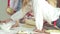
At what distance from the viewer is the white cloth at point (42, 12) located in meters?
1.21

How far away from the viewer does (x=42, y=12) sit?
4.08 ft

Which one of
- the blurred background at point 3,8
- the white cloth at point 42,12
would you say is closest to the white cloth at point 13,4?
the blurred background at point 3,8

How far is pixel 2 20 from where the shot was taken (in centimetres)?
150

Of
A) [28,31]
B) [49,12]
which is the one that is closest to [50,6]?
[49,12]

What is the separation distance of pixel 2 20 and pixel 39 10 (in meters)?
0.40

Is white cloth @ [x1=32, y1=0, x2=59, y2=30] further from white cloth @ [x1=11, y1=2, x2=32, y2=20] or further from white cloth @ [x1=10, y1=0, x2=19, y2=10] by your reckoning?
white cloth @ [x1=10, y1=0, x2=19, y2=10]

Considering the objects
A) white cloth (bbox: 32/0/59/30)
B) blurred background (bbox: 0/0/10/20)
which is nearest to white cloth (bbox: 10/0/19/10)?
blurred background (bbox: 0/0/10/20)

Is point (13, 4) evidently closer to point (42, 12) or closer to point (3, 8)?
point (3, 8)

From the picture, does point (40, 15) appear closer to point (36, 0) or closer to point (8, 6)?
point (36, 0)

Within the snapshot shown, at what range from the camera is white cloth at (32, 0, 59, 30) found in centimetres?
121

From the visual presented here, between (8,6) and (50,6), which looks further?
(8,6)

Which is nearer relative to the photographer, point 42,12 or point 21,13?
point 42,12

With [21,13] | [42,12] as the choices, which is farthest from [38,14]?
[21,13]

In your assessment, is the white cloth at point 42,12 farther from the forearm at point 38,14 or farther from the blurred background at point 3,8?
the blurred background at point 3,8
